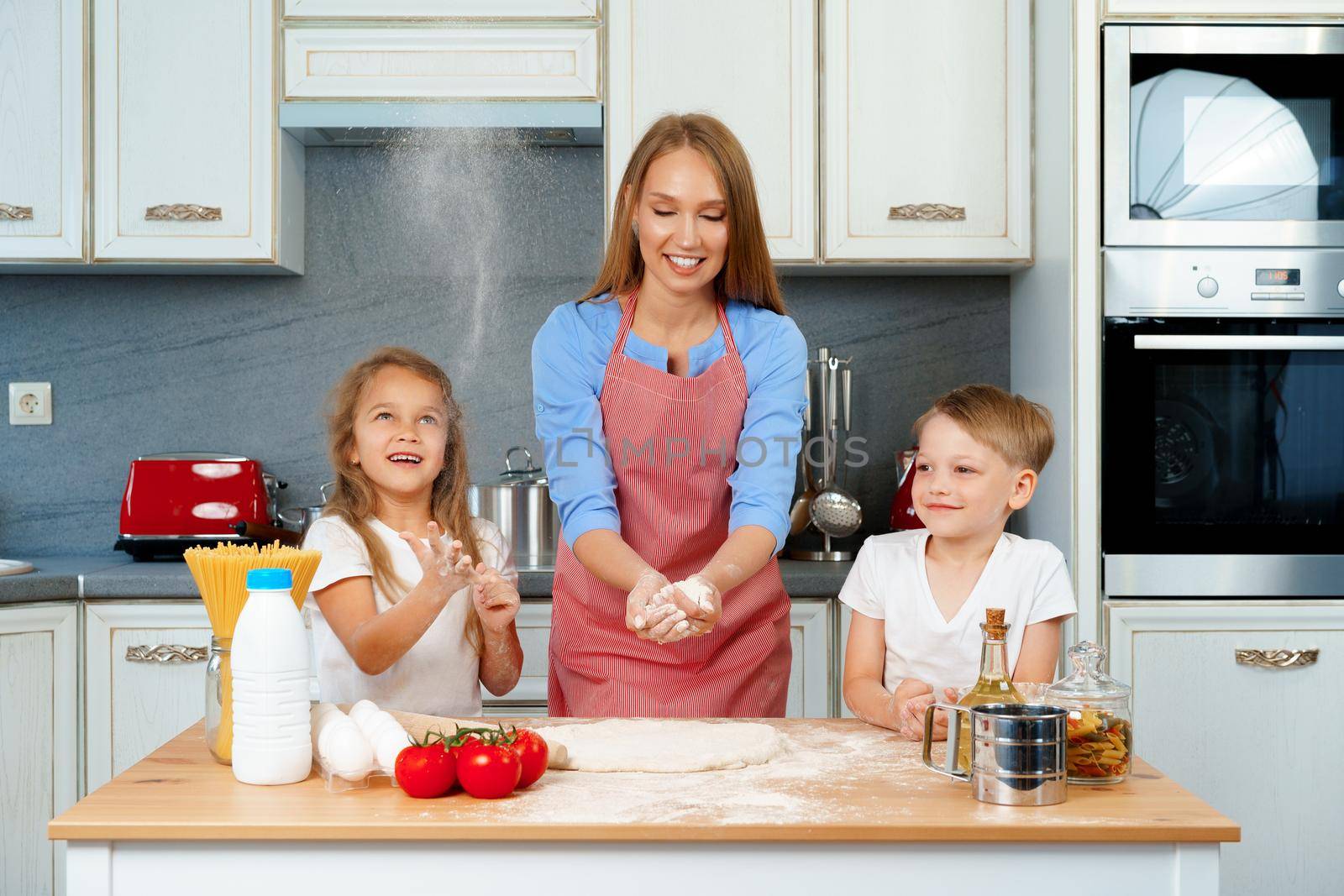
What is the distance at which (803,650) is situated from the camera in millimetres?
2402

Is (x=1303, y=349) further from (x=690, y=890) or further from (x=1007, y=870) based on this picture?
(x=690, y=890)

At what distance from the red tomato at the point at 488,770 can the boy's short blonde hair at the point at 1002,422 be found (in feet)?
2.74

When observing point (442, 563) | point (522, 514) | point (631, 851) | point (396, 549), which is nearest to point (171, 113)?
point (522, 514)

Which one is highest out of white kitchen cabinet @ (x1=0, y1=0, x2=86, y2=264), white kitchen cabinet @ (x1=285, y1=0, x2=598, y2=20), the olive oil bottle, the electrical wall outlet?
white kitchen cabinet @ (x1=285, y1=0, x2=598, y2=20)

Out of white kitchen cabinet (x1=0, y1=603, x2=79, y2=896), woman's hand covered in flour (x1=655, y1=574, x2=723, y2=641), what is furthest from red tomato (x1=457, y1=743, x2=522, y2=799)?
white kitchen cabinet (x1=0, y1=603, x2=79, y2=896)

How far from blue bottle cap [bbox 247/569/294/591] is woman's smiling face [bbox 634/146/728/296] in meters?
0.74

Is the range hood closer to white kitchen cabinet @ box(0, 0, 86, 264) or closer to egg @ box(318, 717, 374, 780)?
white kitchen cabinet @ box(0, 0, 86, 264)

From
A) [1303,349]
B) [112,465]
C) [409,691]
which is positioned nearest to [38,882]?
[112,465]

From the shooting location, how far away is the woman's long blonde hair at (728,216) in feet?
5.39

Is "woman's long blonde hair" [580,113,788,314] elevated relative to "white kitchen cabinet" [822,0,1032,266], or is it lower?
lower

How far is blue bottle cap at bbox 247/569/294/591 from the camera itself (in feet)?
3.59

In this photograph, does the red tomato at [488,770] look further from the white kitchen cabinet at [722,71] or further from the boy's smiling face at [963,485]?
the white kitchen cabinet at [722,71]

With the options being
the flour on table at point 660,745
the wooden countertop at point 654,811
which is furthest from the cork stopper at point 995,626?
the flour on table at point 660,745

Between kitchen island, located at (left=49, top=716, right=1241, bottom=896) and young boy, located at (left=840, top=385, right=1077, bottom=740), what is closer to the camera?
kitchen island, located at (left=49, top=716, right=1241, bottom=896)
